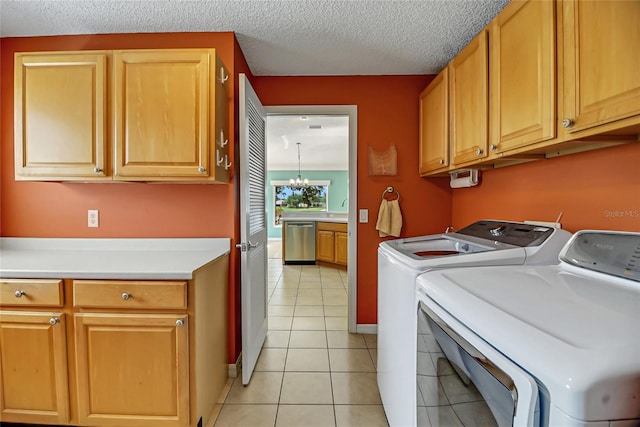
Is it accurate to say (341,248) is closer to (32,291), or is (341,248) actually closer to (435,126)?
(435,126)

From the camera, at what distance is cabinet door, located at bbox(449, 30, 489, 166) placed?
153cm

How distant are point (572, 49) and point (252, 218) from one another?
1791 mm

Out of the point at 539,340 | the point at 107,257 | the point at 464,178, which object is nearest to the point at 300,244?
the point at 464,178

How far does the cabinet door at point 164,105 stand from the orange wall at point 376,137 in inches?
37.3

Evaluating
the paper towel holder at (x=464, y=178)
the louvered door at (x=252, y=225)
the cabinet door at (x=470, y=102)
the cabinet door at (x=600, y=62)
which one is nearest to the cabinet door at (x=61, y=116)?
the louvered door at (x=252, y=225)

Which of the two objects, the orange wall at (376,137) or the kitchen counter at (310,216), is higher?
the orange wall at (376,137)

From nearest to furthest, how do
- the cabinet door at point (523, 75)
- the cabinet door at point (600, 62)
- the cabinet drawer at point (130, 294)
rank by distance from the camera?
the cabinet door at point (600, 62) < the cabinet door at point (523, 75) < the cabinet drawer at point (130, 294)

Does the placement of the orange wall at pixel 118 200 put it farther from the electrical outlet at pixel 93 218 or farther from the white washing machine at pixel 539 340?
the white washing machine at pixel 539 340

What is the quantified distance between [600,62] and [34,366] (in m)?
2.69

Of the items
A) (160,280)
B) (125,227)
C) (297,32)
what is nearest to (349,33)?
(297,32)

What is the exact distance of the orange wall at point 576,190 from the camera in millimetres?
1146

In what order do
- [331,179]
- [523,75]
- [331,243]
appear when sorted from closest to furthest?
[523,75], [331,243], [331,179]

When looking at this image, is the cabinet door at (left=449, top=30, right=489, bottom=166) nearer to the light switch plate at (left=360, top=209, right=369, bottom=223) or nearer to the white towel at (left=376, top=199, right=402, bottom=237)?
the white towel at (left=376, top=199, right=402, bottom=237)

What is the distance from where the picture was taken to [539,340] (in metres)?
0.53
